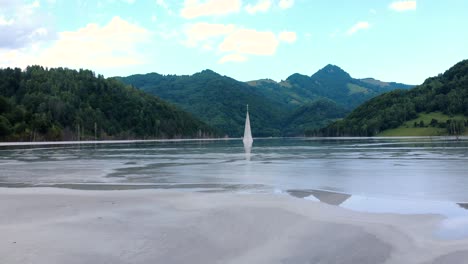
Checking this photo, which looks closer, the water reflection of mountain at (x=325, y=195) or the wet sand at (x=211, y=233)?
the wet sand at (x=211, y=233)

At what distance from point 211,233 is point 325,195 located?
271 inches

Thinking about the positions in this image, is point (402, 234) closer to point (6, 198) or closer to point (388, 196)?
point (388, 196)

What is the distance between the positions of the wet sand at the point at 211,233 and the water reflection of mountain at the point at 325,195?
2.62 feet

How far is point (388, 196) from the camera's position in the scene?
15094mm

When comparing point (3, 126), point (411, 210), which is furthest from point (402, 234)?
point (3, 126)

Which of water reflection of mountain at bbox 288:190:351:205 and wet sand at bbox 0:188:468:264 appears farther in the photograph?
water reflection of mountain at bbox 288:190:351:205

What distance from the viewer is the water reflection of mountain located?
14094 millimetres

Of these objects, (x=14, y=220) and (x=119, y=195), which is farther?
(x=119, y=195)

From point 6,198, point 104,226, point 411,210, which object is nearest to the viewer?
point 104,226

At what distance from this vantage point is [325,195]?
15.5 metres

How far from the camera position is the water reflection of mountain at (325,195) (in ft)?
46.2

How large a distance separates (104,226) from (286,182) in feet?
35.8

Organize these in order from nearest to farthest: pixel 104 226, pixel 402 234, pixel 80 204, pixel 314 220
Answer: pixel 402 234, pixel 104 226, pixel 314 220, pixel 80 204

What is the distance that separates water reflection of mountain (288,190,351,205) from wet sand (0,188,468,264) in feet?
2.62
